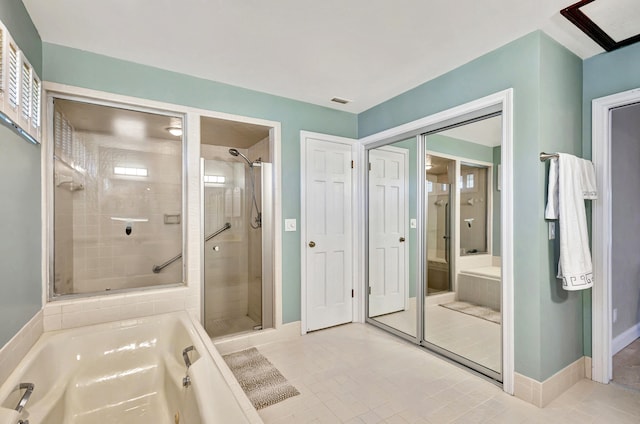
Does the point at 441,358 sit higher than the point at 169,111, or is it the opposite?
the point at 169,111

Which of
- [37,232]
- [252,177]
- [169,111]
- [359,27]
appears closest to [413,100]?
[359,27]

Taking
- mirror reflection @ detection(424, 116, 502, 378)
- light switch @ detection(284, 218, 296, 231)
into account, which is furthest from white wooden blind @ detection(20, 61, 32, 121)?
mirror reflection @ detection(424, 116, 502, 378)

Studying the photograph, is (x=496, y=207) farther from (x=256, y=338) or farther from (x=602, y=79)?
(x=256, y=338)

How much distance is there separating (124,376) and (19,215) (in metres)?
1.18

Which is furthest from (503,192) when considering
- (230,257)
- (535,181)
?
(230,257)

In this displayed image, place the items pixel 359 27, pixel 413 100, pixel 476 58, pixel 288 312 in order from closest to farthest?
pixel 359 27 → pixel 476 58 → pixel 413 100 → pixel 288 312

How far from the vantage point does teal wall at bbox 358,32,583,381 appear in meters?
1.97

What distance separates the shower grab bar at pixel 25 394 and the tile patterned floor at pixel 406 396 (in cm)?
118

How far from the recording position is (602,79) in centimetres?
223

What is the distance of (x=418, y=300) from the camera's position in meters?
2.87

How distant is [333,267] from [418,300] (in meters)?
0.95

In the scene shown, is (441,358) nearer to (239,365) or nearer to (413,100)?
(239,365)

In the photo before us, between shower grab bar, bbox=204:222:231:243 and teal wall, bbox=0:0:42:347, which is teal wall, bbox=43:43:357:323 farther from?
shower grab bar, bbox=204:222:231:243

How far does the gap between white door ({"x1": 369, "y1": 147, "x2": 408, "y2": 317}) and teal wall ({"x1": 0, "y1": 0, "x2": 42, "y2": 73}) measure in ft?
9.50
